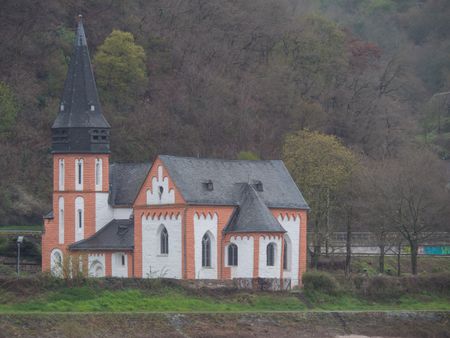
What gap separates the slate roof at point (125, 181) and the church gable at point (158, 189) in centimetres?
301

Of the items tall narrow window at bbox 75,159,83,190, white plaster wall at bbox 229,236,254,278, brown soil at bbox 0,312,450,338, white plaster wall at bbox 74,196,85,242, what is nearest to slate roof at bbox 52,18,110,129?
tall narrow window at bbox 75,159,83,190

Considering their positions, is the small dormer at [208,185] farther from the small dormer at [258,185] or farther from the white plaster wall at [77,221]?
the white plaster wall at [77,221]

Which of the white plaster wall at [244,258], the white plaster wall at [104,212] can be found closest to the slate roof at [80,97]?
the white plaster wall at [104,212]

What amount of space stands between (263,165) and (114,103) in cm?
3212

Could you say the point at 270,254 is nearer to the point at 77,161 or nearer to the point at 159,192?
the point at 159,192

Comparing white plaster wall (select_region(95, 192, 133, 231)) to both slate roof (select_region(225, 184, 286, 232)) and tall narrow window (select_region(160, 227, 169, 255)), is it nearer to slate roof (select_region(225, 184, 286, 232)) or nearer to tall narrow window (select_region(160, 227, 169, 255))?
tall narrow window (select_region(160, 227, 169, 255))

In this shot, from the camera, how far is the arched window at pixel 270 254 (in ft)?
283

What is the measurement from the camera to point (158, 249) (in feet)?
288

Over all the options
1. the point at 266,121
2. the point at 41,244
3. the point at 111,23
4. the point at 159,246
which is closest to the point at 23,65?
the point at 111,23

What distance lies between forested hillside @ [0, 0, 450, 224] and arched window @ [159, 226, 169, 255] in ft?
61.3

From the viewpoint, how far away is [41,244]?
94.0 m

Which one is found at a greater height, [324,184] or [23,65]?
[23,65]

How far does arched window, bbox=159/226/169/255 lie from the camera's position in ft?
287

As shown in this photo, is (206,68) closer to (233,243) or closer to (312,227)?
(312,227)
